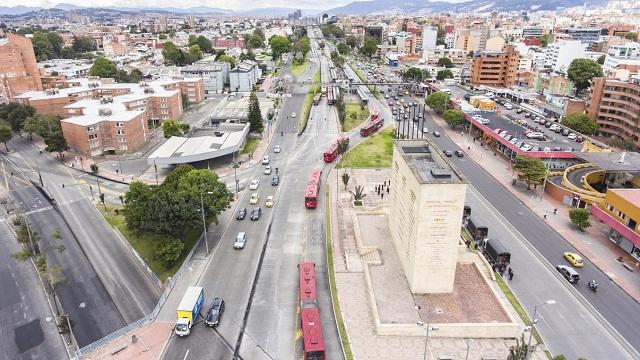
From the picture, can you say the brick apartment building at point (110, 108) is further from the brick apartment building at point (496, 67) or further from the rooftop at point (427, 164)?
the brick apartment building at point (496, 67)

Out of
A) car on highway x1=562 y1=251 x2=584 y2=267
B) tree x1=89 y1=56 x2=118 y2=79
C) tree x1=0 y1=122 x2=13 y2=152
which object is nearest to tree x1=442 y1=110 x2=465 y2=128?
car on highway x1=562 y1=251 x2=584 y2=267

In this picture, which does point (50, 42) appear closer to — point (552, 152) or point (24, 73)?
point (24, 73)

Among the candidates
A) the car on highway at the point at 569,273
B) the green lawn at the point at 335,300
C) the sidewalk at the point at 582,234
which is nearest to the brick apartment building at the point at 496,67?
the sidewalk at the point at 582,234

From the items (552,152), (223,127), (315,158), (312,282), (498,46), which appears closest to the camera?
(312,282)

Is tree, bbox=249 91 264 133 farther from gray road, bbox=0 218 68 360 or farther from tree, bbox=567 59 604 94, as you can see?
tree, bbox=567 59 604 94

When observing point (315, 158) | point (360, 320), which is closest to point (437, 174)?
point (360, 320)

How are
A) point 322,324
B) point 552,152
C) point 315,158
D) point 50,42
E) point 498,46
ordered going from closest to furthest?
point 322,324 → point 552,152 → point 315,158 → point 498,46 → point 50,42
